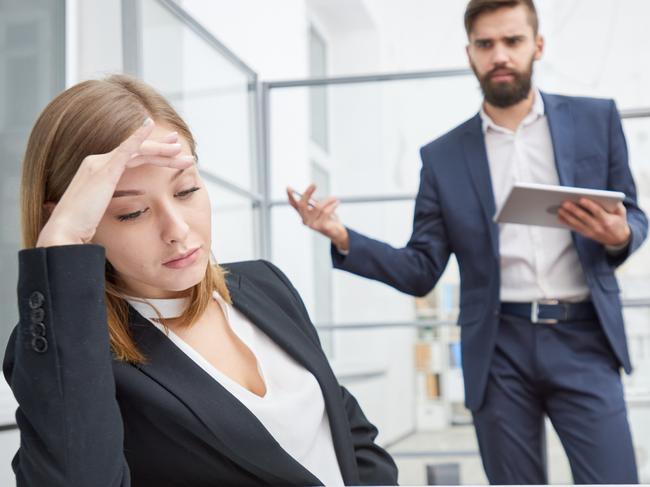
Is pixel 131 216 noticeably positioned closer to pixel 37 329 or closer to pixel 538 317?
pixel 37 329

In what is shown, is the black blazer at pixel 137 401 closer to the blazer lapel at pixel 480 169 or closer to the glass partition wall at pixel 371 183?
the blazer lapel at pixel 480 169

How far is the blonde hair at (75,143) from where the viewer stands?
1068 millimetres

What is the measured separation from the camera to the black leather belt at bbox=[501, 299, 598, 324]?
7.13 ft

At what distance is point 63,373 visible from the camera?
34.4 inches

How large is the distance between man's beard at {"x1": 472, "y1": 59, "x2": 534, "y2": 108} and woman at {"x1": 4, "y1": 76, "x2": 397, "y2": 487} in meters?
1.15

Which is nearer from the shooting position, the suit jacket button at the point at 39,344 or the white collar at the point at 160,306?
the suit jacket button at the point at 39,344

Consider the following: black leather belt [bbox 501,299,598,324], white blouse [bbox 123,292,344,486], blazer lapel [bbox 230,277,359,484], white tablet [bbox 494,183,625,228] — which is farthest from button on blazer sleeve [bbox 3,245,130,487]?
black leather belt [bbox 501,299,598,324]

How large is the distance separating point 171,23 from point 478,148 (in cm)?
116

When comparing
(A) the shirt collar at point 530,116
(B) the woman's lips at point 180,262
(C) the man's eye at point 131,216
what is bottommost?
(B) the woman's lips at point 180,262

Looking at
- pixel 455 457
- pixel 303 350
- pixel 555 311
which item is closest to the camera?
pixel 303 350

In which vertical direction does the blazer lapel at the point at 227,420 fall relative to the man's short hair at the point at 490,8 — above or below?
below

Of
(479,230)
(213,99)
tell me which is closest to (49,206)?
(479,230)

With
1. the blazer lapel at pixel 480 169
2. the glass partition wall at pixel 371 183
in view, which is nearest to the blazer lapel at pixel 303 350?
the blazer lapel at pixel 480 169

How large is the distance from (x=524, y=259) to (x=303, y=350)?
1.11 m
